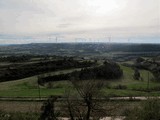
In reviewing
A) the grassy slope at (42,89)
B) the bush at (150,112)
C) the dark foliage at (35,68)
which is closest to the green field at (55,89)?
the grassy slope at (42,89)

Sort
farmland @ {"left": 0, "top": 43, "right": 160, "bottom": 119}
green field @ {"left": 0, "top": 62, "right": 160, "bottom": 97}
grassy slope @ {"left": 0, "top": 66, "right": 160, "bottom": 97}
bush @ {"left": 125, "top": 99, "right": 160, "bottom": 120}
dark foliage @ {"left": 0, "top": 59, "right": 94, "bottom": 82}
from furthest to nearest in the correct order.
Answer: dark foliage @ {"left": 0, "top": 59, "right": 94, "bottom": 82} → grassy slope @ {"left": 0, "top": 66, "right": 160, "bottom": 97} → green field @ {"left": 0, "top": 62, "right": 160, "bottom": 97} → farmland @ {"left": 0, "top": 43, "right": 160, "bottom": 119} → bush @ {"left": 125, "top": 99, "right": 160, "bottom": 120}

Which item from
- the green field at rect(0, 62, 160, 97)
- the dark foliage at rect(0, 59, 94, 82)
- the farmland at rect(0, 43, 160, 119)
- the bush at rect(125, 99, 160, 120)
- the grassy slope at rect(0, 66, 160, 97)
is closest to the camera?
the bush at rect(125, 99, 160, 120)

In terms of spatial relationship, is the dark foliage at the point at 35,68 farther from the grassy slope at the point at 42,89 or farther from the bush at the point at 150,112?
the bush at the point at 150,112

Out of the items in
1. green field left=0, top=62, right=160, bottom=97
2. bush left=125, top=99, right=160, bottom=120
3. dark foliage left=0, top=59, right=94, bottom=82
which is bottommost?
green field left=0, top=62, right=160, bottom=97

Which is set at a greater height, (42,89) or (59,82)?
(59,82)

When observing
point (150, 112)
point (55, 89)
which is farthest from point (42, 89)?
point (150, 112)

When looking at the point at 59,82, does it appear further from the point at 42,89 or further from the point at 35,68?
the point at 35,68

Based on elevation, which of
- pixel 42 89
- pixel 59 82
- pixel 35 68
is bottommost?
pixel 42 89

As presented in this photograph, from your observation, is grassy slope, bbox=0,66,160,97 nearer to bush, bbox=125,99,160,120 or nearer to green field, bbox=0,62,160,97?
green field, bbox=0,62,160,97

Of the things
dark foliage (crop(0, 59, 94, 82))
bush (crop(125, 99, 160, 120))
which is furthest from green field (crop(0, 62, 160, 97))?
bush (crop(125, 99, 160, 120))

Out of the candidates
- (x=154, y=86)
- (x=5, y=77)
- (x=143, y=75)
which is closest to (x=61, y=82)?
(x=5, y=77)

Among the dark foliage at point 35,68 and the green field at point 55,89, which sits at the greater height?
the dark foliage at point 35,68

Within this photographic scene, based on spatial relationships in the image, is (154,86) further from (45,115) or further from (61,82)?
(45,115)
